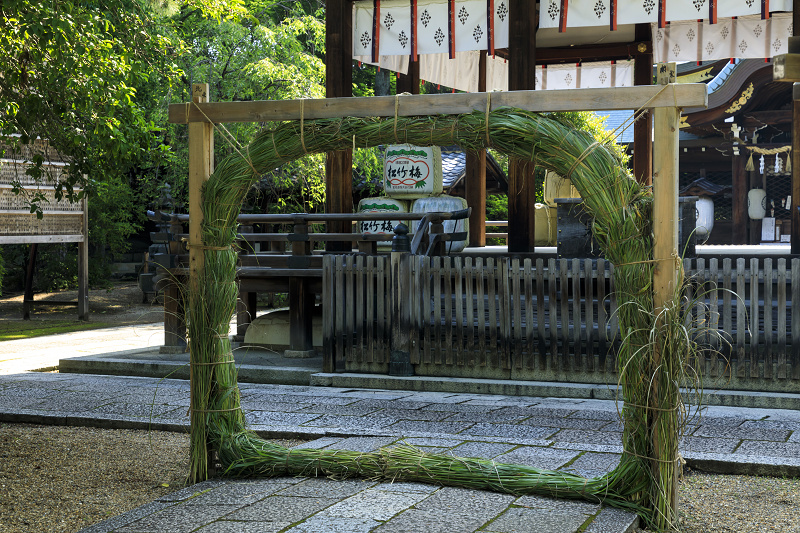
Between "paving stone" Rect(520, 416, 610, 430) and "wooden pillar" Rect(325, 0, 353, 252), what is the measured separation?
173 inches

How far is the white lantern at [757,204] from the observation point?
706 inches

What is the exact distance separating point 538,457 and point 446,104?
7.10 ft

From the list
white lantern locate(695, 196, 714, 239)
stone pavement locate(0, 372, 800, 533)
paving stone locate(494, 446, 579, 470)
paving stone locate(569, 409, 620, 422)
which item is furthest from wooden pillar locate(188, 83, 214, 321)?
white lantern locate(695, 196, 714, 239)

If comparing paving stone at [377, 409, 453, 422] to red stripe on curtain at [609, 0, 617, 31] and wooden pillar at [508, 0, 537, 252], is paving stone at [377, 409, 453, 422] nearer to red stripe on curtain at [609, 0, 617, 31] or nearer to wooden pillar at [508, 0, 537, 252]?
wooden pillar at [508, 0, 537, 252]

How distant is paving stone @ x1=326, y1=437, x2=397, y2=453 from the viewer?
4.95 meters

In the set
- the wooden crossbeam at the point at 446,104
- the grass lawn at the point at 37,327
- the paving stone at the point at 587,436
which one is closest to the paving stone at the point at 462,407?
the paving stone at the point at 587,436

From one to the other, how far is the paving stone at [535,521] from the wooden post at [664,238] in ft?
1.51

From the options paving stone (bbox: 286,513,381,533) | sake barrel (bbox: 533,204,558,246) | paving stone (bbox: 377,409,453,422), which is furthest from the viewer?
sake barrel (bbox: 533,204,558,246)

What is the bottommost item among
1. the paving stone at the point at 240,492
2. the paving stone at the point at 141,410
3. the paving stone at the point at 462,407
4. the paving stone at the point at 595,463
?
the paving stone at the point at 141,410

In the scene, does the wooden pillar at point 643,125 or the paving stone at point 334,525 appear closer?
the paving stone at point 334,525

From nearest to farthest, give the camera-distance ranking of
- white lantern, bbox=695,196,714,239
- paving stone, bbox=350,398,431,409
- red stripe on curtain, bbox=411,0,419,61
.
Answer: paving stone, bbox=350,398,431,409
red stripe on curtain, bbox=411,0,419,61
white lantern, bbox=695,196,714,239

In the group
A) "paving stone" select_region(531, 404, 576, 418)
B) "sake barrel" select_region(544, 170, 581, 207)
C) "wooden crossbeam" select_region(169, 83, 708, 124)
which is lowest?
"paving stone" select_region(531, 404, 576, 418)

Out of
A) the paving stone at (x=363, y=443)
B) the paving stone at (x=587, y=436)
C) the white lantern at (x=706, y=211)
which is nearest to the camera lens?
the paving stone at (x=363, y=443)

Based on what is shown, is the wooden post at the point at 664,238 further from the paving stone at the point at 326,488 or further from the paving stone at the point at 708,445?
the paving stone at the point at 326,488
